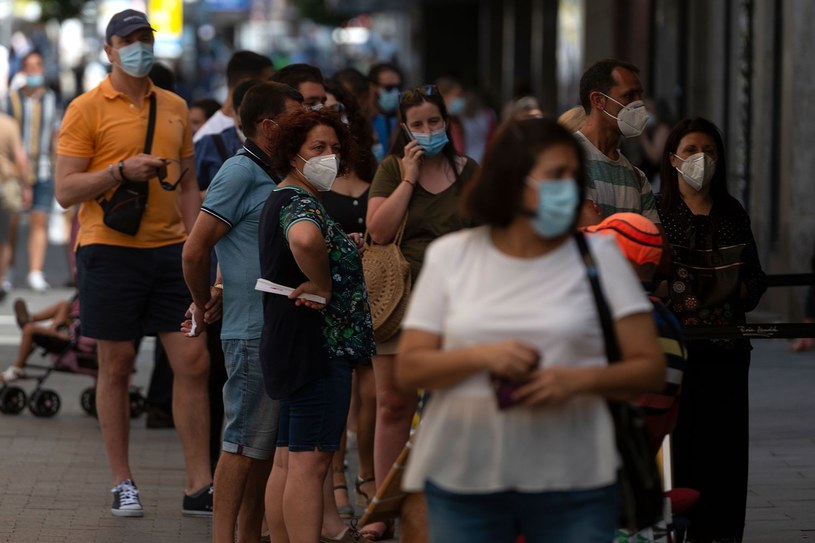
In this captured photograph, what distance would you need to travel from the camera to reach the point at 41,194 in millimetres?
16375

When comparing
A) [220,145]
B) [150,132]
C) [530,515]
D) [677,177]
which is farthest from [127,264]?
[530,515]

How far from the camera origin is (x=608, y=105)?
6195 millimetres

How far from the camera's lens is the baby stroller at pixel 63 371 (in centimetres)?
984

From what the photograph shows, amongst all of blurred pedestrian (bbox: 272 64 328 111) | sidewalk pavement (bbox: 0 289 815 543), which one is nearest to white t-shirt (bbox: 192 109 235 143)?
blurred pedestrian (bbox: 272 64 328 111)

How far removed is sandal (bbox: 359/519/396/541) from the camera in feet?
22.0

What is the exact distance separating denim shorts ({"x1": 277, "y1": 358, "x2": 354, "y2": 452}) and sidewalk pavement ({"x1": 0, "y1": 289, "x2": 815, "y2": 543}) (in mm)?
1481

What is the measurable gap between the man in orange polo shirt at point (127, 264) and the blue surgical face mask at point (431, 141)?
1151mm

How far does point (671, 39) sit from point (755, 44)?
4.45 metres

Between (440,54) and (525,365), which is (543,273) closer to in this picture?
(525,365)

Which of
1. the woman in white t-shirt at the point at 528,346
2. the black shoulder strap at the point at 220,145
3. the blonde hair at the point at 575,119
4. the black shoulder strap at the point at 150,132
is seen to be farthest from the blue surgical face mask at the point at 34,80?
the woman in white t-shirt at the point at 528,346

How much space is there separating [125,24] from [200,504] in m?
2.13

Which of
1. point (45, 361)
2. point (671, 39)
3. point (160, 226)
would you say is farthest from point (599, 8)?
point (160, 226)

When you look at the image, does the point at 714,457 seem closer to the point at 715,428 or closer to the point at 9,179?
the point at 715,428

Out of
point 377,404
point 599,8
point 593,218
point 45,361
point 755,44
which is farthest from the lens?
point 599,8
